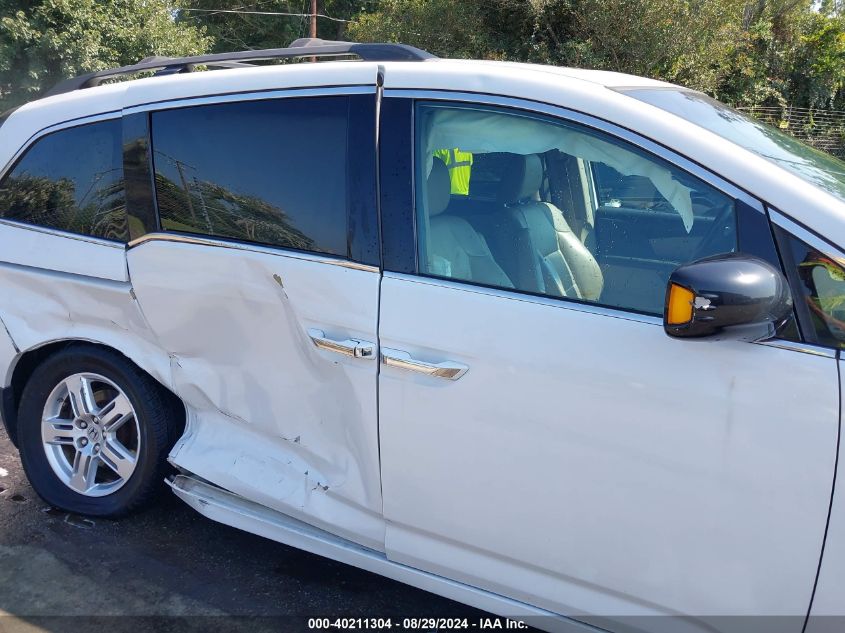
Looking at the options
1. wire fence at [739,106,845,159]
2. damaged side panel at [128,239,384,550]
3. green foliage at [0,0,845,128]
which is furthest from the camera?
wire fence at [739,106,845,159]

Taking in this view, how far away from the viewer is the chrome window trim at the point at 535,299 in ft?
6.81

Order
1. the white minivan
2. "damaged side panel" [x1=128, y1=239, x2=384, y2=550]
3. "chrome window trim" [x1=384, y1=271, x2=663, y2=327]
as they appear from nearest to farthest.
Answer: the white minivan → "chrome window trim" [x1=384, y1=271, x2=663, y2=327] → "damaged side panel" [x1=128, y1=239, x2=384, y2=550]

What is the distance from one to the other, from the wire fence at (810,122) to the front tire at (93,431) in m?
→ 19.8

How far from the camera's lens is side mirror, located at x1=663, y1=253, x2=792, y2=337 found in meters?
1.80

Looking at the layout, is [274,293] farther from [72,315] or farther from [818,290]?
[818,290]

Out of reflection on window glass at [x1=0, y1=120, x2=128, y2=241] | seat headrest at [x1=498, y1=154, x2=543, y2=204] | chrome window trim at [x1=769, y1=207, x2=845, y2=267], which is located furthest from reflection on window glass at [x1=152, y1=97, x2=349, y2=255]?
chrome window trim at [x1=769, y1=207, x2=845, y2=267]

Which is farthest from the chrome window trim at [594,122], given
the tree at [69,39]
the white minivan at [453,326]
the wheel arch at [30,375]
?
the tree at [69,39]

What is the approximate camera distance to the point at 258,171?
2.75 m

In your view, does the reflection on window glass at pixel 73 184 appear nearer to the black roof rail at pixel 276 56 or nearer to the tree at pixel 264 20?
the black roof rail at pixel 276 56

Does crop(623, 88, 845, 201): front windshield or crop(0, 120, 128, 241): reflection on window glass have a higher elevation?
crop(623, 88, 845, 201): front windshield

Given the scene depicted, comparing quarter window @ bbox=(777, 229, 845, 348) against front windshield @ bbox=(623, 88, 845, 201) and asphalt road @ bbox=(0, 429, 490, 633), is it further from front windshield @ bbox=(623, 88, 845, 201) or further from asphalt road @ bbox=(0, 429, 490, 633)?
asphalt road @ bbox=(0, 429, 490, 633)

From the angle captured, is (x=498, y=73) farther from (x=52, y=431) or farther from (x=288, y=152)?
(x=52, y=431)

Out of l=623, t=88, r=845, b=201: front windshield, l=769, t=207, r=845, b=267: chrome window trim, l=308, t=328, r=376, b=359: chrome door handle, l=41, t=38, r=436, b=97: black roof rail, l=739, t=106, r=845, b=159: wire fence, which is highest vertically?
l=41, t=38, r=436, b=97: black roof rail

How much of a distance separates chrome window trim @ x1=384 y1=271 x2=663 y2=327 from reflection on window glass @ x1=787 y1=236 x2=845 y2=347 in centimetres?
36
